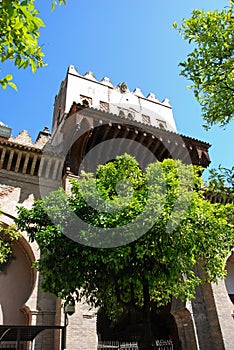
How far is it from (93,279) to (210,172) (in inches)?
138

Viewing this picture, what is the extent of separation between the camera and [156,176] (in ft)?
23.2

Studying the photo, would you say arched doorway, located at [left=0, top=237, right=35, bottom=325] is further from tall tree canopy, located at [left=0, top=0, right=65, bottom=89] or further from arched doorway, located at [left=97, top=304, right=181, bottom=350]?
tall tree canopy, located at [left=0, top=0, right=65, bottom=89]

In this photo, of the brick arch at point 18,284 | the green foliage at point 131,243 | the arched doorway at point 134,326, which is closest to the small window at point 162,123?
the arched doorway at point 134,326

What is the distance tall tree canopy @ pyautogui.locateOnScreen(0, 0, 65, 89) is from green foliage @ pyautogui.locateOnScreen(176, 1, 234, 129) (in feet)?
12.6

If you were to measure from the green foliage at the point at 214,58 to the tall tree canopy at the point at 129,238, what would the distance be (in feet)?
6.37

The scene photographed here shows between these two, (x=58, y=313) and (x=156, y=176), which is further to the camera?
(x=58, y=313)

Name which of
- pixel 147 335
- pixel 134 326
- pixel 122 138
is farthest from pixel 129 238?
pixel 134 326

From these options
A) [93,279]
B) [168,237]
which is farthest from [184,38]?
[93,279]

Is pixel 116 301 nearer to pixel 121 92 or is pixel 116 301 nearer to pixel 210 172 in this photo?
pixel 210 172

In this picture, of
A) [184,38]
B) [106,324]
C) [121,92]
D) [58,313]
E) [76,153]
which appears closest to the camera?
[184,38]

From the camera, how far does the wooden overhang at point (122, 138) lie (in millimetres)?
11055

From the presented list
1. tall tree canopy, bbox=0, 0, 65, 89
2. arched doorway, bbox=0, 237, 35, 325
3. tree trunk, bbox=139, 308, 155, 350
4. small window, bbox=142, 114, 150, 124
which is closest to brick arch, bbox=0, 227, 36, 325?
arched doorway, bbox=0, 237, 35, 325

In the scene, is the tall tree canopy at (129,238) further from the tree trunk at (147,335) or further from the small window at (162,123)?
the small window at (162,123)

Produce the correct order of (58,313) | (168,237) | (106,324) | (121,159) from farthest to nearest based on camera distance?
(106,324)
(58,313)
(121,159)
(168,237)
